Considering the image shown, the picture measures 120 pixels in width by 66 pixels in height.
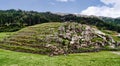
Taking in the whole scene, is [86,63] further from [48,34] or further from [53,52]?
[48,34]

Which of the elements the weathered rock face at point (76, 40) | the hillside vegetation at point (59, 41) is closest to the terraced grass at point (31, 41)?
the hillside vegetation at point (59, 41)

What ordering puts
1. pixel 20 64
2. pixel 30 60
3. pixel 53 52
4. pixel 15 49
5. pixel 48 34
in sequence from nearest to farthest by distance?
pixel 20 64 < pixel 30 60 < pixel 53 52 < pixel 15 49 < pixel 48 34

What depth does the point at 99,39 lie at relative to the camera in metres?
91.1

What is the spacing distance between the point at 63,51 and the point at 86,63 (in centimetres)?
2159

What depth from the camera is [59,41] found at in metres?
82.7

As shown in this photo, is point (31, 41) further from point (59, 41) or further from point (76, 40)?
point (76, 40)

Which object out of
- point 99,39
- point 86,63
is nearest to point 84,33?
point 99,39

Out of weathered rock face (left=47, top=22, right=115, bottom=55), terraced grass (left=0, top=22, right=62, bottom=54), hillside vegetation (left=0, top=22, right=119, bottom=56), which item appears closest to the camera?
hillside vegetation (left=0, top=22, right=119, bottom=56)

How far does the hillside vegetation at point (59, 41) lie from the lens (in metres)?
79.2

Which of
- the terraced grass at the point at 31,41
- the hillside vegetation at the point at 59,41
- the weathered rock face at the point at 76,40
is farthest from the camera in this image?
the terraced grass at the point at 31,41

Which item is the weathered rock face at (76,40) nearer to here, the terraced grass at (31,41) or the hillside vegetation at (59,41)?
the hillside vegetation at (59,41)

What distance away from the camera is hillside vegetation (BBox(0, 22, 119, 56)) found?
7919cm

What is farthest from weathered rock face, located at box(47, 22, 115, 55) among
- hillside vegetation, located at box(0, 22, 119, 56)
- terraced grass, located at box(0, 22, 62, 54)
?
terraced grass, located at box(0, 22, 62, 54)

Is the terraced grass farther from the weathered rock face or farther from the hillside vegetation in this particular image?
the weathered rock face
